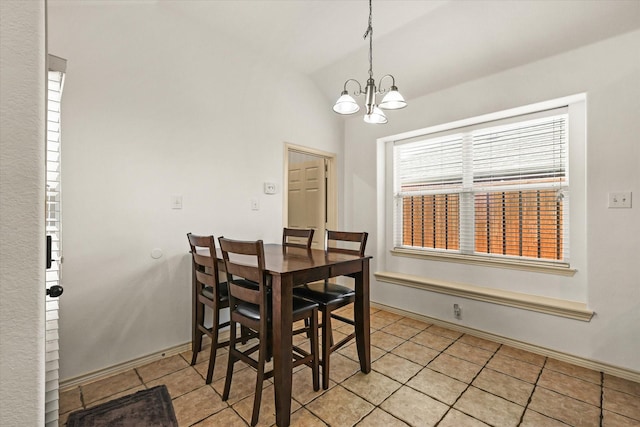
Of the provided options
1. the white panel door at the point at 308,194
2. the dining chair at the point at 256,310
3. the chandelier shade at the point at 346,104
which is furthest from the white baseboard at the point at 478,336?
the chandelier shade at the point at 346,104

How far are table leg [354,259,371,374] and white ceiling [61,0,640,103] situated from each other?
6.79 feet

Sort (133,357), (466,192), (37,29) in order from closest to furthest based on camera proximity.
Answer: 1. (37,29)
2. (133,357)
3. (466,192)

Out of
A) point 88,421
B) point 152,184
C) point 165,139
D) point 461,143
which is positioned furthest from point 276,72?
point 88,421

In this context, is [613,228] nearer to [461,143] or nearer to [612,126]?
[612,126]

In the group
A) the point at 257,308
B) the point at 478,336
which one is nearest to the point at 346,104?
the point at 257,308

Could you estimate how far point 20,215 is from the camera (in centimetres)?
Result: 57

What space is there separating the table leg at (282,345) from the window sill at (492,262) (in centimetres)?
219

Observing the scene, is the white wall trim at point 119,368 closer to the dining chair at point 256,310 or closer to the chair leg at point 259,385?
the dining chair at point 256,310

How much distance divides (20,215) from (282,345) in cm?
136

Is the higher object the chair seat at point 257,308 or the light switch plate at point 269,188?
the light switch plate at point 269,188

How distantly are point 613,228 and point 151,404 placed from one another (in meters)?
3.34

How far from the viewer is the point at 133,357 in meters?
2.34

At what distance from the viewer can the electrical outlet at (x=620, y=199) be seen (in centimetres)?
217

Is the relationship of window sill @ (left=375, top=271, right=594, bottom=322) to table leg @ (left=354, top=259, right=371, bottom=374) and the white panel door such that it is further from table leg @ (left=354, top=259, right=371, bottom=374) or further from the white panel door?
table leg @ (left=354, top=259, right=371, bottom=374)
